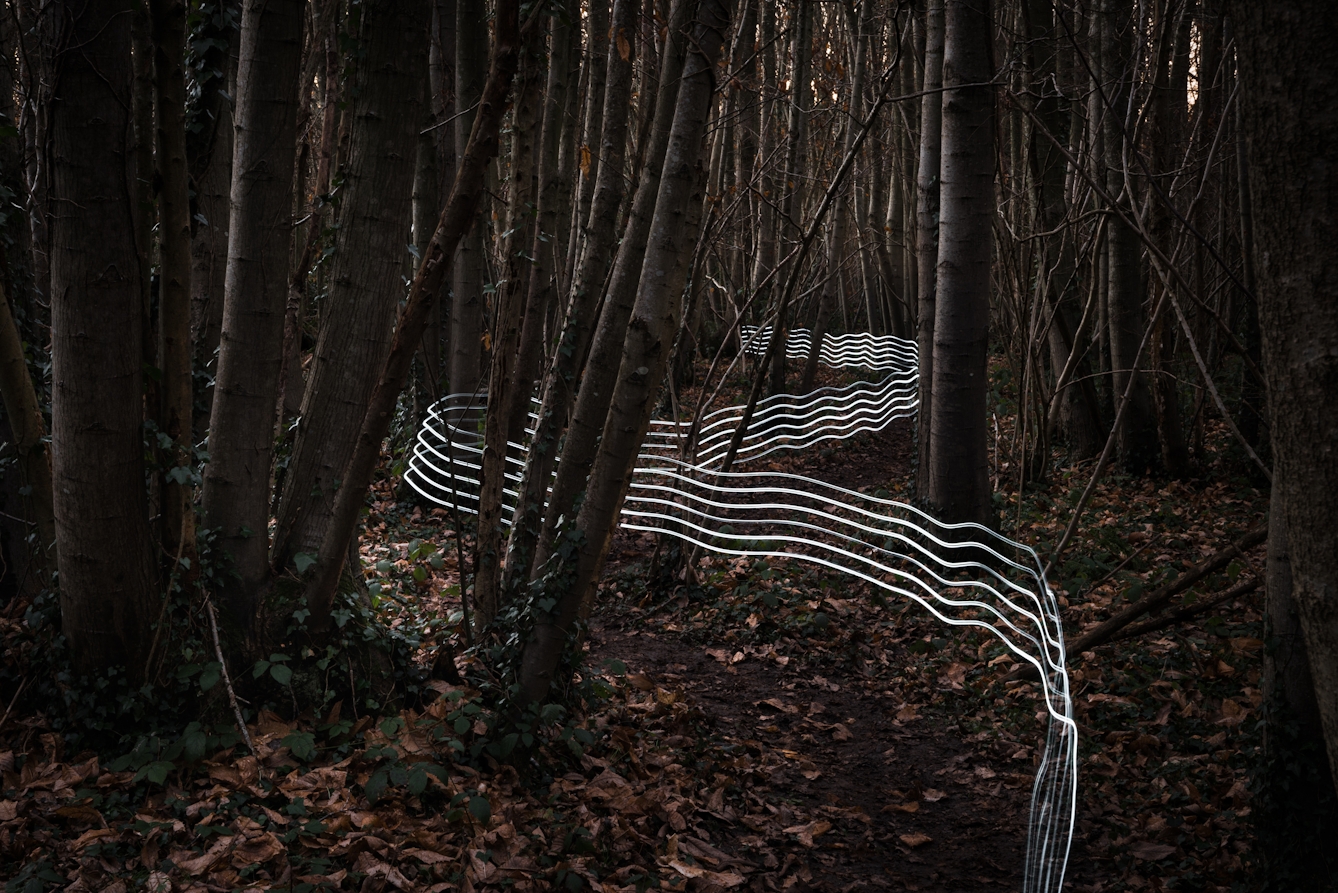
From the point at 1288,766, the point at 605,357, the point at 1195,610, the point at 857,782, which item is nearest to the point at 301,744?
the point at 605,357

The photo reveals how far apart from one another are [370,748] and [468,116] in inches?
244

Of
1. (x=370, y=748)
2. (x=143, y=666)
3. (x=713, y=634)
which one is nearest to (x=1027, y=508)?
(x=713, y=634)

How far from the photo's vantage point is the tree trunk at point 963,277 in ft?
22.3

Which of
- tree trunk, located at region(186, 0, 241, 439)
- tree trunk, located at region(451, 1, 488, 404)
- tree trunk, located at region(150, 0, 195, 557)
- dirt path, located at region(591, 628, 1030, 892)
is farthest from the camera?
tree trunk, located at region(451, 1, 488, 404)

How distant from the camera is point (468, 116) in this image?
26.7 ft

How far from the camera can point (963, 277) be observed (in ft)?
22.8

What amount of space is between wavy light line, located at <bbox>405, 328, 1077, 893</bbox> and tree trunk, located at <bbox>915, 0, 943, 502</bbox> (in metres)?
0.74

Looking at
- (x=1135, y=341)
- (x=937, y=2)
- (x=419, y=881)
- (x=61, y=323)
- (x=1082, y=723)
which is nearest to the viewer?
(x=419, y=881)

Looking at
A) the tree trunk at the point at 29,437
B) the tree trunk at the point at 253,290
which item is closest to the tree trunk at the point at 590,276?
the tree trunk at the point at 253,290

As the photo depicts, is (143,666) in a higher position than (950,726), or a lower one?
higher

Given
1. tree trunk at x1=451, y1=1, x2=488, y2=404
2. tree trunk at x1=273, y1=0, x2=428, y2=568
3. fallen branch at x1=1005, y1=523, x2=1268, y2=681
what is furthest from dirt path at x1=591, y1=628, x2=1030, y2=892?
tree trunk at x1=451, y1=1, x2=488, y2=404

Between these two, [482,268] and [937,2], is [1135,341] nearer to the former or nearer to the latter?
[937,2]

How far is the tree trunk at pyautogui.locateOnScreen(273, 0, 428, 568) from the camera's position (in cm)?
380

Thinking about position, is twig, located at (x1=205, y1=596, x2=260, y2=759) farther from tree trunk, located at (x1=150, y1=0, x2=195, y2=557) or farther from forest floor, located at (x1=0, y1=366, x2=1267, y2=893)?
tree trunk, located at (x1=150, y1=0, x2=195, y2=557)
